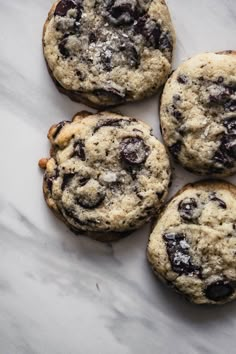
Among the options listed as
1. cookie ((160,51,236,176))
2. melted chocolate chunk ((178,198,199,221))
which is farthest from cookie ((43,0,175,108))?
melted chocolate chunk ((178,198,199,221))

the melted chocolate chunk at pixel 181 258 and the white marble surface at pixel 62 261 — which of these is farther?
the white marble surface at pixel 62 261

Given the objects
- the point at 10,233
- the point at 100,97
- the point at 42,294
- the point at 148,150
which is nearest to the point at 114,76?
the point at 100,97

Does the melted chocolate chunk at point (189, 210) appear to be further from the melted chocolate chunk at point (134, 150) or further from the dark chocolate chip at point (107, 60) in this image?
the dark chocolate chip at point (107, 60)

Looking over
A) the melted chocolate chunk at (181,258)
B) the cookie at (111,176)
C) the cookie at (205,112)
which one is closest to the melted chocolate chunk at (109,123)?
the cookie at (111,176)

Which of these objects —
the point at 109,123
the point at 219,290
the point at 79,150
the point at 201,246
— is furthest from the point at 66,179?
the point at 219,290

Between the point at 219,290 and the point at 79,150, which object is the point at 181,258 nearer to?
the point at 219,290

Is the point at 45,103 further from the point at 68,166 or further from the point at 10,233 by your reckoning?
the point at 10,233
